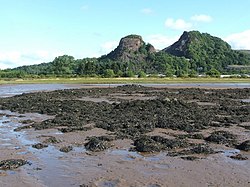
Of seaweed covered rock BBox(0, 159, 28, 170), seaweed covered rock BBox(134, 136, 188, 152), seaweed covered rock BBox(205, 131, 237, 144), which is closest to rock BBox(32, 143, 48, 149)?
seaweed covered rock BBox(0, 159, 28, 170)

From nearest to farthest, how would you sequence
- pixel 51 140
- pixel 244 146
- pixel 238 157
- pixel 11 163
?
pixel 11 163, pixel 238 157, pixel 244 146, pixel 51 140

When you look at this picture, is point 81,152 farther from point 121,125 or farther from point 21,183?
point 121,125

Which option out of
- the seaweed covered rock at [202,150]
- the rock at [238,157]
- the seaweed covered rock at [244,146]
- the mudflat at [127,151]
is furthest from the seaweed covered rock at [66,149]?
the seaweed covered rock at [244,146]

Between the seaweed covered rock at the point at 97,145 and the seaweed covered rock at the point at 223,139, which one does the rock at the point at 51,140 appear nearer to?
the seaweed covered rock at the point at 97,145

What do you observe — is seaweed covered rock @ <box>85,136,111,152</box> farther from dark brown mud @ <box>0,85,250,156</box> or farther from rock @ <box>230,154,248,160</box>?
rock @ <box>230,154,248,160</box>

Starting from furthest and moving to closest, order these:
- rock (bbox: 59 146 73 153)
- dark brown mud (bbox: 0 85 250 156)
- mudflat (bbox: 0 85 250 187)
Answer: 1. dark brown mud (bbox: 0 85 250 156)
2. rock (bbox: 59 146 73 153)
3. mudflat (bbox: 0 85 250 187)

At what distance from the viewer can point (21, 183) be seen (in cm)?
945

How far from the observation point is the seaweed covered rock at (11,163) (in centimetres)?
1081

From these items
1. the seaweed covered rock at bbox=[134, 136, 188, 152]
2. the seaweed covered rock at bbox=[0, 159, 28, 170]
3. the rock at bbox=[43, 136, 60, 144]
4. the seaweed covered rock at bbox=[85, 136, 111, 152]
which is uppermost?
the seaweed covered rock at bbox=[0, 159, 28, 170]

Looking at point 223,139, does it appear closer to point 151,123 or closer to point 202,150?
point 202,150

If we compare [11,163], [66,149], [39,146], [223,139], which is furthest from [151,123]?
[11,163]

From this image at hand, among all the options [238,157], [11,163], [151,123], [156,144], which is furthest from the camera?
[151,123]

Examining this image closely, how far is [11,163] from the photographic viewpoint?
11070mm

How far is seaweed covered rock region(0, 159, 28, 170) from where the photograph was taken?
10813mm
